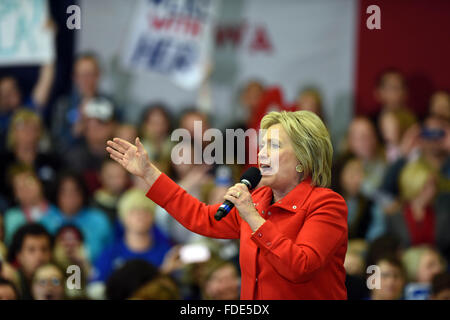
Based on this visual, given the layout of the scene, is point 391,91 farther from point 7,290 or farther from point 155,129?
point 7,290

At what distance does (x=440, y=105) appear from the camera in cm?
609

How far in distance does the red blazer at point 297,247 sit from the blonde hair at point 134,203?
8.05 ft

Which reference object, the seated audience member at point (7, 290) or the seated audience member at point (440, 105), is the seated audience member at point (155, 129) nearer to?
the seated audience member at point (440, 105)

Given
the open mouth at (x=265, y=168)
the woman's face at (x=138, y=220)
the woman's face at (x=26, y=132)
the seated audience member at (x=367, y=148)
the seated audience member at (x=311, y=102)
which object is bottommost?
the woman's face at (x=138, y=220)

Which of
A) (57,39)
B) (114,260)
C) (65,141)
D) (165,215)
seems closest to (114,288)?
(114,260)

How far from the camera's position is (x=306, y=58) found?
721 centimetres

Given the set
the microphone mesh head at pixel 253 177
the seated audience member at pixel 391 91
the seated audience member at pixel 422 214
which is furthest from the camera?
the seated audience member at pixel 391 91

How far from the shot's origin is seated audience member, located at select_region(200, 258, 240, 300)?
4141mm

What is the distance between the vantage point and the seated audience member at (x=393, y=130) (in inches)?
232

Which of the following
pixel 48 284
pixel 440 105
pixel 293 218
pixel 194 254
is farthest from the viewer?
pixel 440 105

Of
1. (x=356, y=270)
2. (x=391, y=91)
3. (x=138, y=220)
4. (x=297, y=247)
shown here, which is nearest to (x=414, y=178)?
(x=356, y=270)

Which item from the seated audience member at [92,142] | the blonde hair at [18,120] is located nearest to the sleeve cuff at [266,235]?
the seated audience member at [92,142]

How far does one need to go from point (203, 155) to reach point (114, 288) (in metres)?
1.81

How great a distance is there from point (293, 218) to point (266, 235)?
16cm
